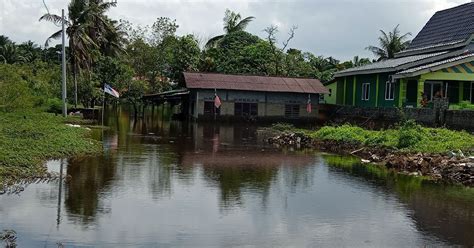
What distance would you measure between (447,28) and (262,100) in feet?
45.8

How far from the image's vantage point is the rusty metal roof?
39312 millimetres

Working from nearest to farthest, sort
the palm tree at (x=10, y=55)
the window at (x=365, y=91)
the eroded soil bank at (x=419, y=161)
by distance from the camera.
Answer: the eroded soil bank at (x=419, y=161), the window at (x=365, y=91), the palm tree at (x=10, y=55)

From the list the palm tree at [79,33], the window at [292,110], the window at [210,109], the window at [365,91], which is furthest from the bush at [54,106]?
the window at [365,91]

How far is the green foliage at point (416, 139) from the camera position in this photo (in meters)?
18.3

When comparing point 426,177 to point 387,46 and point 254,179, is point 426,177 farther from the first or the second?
point 387,46

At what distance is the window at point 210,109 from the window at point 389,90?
12223mm

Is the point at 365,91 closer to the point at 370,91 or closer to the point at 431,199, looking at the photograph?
the point at 370,91

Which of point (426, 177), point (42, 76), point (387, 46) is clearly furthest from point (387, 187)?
point (387, 46)

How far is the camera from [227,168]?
15.7 metres

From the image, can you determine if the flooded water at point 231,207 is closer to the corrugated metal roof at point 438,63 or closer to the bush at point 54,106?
the corrugated metal roof at point 438,63

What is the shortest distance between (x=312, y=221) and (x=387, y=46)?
157 ft

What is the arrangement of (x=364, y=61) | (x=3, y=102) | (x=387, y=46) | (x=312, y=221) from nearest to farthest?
(x=312, y=221) < (x=3, y=102) < (x=387, y=46) < (x=364, y=61)

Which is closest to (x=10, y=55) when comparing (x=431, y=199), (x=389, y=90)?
(x=389, y=90)

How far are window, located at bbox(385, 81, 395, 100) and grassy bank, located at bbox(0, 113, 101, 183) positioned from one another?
20.5m
